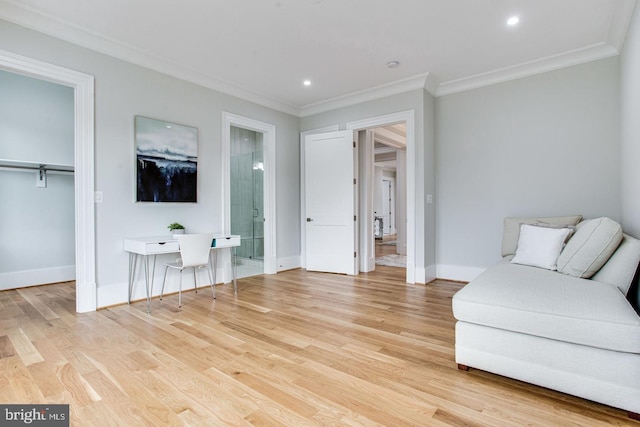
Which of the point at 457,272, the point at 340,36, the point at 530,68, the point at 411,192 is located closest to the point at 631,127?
the point at 530,68

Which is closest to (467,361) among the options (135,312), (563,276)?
(563,276)

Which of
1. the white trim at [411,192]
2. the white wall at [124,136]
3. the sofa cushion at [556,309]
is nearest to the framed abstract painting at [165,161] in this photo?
the white wall at [124,136]

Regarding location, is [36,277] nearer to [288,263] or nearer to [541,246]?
[288,263]

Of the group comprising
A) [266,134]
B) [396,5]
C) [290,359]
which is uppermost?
[396,5]

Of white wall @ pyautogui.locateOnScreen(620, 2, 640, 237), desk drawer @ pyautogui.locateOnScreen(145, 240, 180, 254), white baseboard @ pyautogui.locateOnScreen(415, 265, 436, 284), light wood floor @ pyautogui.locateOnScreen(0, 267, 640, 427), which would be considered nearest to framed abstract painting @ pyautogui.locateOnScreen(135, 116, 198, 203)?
desk drawer @ pyautogui.locateOnScreen(145, 240, 180, 254)

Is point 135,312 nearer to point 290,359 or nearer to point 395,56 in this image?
point 290,359

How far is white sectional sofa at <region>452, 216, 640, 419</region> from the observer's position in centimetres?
152

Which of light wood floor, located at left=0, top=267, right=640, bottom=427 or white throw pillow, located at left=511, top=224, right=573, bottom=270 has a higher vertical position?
white throw pillow, located at left=511, top=224, right=573, bottom=270

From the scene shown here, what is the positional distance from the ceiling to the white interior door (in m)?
1.06

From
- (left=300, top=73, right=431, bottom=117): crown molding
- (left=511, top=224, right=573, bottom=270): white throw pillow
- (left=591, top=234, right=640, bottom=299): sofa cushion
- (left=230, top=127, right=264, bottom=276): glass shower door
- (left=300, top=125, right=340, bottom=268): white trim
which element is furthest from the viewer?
(left=300, top=125, right=340, bottom=268): white trim

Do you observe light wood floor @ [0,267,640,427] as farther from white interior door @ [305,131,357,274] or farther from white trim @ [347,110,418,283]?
white interior door @ [305,131,357,274]

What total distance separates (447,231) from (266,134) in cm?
316

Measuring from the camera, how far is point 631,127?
2.77 m

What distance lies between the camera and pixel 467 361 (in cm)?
193
